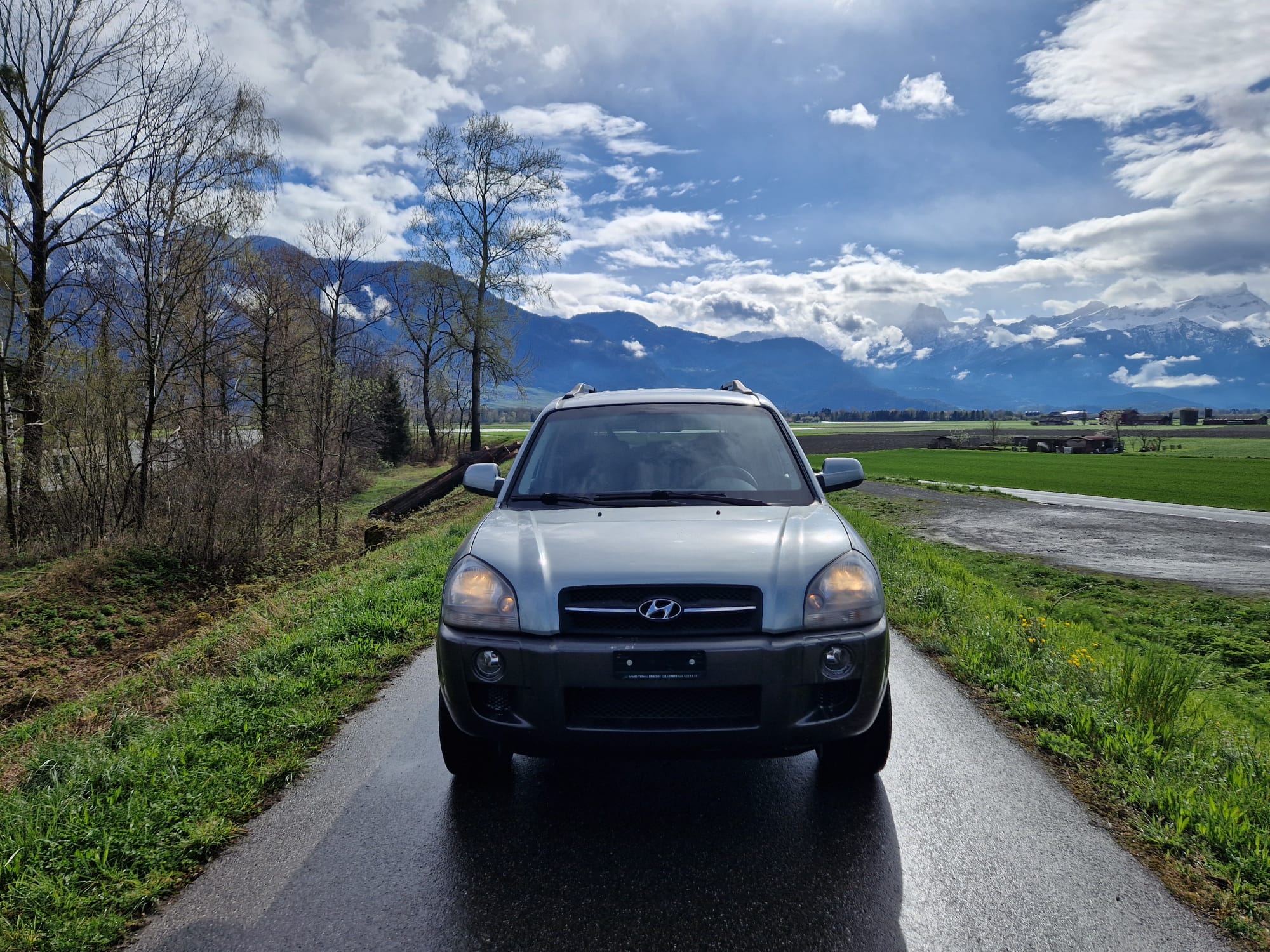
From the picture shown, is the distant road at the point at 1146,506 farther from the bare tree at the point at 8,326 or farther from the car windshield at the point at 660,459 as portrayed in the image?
the bare tree at the point at 8,326

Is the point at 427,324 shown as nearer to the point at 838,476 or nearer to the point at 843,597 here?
the point at 838,476

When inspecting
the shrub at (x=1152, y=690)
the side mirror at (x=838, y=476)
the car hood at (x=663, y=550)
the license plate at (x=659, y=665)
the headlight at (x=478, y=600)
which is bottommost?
the shrub at (x=1152, y=690)

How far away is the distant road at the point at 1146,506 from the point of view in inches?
773

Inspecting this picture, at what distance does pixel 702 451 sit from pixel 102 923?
321cm

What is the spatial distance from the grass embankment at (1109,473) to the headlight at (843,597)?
2578 centimetres

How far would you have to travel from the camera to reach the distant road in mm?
19625

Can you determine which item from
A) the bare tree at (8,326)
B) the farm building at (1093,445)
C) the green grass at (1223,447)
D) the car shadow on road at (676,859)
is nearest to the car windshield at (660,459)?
the car shadow on road at (676,859)

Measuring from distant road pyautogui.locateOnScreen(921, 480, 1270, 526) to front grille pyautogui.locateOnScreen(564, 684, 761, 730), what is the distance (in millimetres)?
20966

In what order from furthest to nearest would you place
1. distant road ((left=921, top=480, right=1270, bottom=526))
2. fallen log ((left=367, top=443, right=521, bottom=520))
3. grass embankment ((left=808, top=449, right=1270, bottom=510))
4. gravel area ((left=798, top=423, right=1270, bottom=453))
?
gravel area ((left=798, top=423, right=1270, bottom=453)) < grass embankment ((left=808, top=449, right=1270, bottom=510)) < fallen log ((left=367, top=443, right=521, bottom=520)) < distant road ((left=921, top=480, right=1270, bottom=526))

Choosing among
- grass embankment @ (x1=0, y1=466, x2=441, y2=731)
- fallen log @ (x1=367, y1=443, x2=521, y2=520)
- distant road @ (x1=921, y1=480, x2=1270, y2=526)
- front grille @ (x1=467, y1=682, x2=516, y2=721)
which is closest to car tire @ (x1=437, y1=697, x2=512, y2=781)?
front grille @ (x1=467, y1=682, x2=516, y2=721)

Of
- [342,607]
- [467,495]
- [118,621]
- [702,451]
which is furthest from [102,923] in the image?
[467,495]

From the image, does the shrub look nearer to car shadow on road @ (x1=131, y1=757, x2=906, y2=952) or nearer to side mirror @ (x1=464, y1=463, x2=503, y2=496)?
car shadow on road @ (x1=131, y1=757, x2=906, y2=952)

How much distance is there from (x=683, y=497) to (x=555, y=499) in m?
0.67

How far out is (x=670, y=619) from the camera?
2.89 metres
